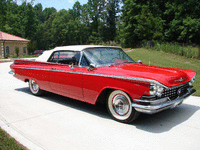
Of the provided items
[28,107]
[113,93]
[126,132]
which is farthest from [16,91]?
[126,132]

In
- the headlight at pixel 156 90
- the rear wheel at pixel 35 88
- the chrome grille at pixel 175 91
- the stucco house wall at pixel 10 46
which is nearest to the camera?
the headlight at pixel 156 90

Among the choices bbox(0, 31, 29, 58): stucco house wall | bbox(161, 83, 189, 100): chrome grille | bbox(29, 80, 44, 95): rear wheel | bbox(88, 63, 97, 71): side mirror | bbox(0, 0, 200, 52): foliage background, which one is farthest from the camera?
bbox(0, 31, 29, 58): stucco house wall

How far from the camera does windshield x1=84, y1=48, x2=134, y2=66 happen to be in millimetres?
4661

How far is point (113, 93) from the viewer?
4.11 metres

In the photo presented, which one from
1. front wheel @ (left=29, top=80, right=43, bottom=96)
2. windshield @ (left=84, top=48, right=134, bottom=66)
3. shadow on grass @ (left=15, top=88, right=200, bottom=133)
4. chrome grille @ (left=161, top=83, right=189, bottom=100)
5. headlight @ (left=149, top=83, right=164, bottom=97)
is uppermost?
windshield @ (left=84, top=48, right=134, bottom=66)

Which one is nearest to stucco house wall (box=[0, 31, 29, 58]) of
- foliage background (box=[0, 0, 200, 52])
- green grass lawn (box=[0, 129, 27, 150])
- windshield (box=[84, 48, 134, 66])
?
foliage background (box=[0, 0, 200, 52])

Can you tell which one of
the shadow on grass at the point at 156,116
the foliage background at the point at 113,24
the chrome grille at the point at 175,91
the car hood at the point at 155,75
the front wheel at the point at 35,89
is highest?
the foliage background at the point at 113,24

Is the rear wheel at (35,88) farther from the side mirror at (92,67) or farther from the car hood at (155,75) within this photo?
the car hood at (155,75)

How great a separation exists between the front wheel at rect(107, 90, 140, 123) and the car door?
88 cm

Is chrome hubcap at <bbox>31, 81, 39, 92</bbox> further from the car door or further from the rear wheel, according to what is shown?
the car door

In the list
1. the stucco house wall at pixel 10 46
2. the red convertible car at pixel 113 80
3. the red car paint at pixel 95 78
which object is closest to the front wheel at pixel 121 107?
the red convertible car at pixel 113 80

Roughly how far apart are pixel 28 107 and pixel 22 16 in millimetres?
55966

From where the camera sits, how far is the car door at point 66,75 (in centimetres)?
470

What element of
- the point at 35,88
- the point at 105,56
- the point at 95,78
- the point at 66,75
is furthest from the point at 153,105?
the point at 35,88
